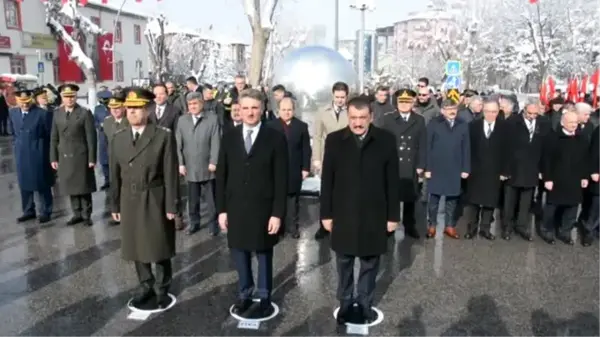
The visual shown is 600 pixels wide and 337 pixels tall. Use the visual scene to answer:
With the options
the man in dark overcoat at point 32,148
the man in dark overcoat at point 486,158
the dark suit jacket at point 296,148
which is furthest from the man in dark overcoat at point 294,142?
the man in dark overcoat at point 32,148

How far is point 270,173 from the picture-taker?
4.72m

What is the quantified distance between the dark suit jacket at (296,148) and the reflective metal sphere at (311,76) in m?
3.20

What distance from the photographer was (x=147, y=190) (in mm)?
4832

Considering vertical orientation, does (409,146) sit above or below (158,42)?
below

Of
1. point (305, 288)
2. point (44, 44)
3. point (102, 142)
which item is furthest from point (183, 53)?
point (305, 288)

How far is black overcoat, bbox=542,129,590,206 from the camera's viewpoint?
7.06 metres

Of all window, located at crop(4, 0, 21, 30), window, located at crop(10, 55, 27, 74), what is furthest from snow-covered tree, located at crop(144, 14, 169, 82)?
window, located at crop(4, 0, 21, 30)

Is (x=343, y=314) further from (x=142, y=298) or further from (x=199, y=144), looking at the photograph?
(x=199, y=144)

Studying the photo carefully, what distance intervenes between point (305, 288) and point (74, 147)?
4.04 meters

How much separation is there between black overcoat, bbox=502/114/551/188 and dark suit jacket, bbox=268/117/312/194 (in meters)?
2.60

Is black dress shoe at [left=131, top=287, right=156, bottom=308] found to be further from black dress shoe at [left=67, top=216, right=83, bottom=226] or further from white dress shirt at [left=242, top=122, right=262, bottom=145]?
black dress shoe at [left=67, top=216, right=83, bottom=226]

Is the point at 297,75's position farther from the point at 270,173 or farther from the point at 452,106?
the point at 270,173

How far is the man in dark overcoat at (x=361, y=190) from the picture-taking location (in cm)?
448

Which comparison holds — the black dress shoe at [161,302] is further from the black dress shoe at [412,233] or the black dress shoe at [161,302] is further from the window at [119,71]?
the window at [119,71]
